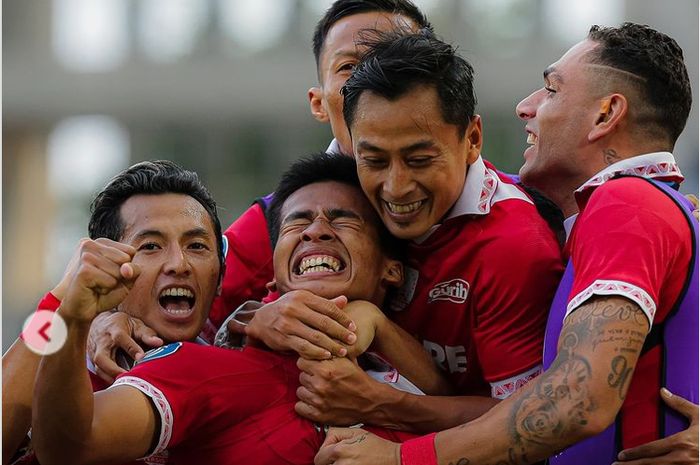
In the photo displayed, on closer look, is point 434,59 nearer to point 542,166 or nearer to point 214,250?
point 542,166

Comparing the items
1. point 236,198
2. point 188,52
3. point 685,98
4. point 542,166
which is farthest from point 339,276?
point 188,52

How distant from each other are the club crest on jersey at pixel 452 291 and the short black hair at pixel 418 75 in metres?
0.55

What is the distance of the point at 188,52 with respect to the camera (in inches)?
1233

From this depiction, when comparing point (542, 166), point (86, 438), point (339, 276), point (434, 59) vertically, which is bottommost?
point (86, 438)

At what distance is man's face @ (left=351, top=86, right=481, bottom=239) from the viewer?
480 cm

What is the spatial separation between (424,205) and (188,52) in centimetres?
2699

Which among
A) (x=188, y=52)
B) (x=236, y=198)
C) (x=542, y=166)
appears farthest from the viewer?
(x=188, y=52)

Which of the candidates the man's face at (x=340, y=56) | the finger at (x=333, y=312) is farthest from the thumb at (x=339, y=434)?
the man's face at (x=340, y=56)

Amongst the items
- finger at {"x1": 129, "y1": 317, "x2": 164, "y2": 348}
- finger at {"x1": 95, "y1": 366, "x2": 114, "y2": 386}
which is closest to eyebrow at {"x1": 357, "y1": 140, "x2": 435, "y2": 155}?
finger at {"x1": 129, "y1": 317, "x2": 164, "y2": 348}

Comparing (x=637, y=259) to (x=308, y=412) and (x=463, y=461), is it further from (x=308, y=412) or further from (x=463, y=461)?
(x=308, y=412)

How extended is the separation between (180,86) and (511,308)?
87.8 ft

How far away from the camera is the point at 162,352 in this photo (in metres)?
4.58

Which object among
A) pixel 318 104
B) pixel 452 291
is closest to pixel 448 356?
pixel 452 291

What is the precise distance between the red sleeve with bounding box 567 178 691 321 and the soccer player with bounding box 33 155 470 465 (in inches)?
31.8
